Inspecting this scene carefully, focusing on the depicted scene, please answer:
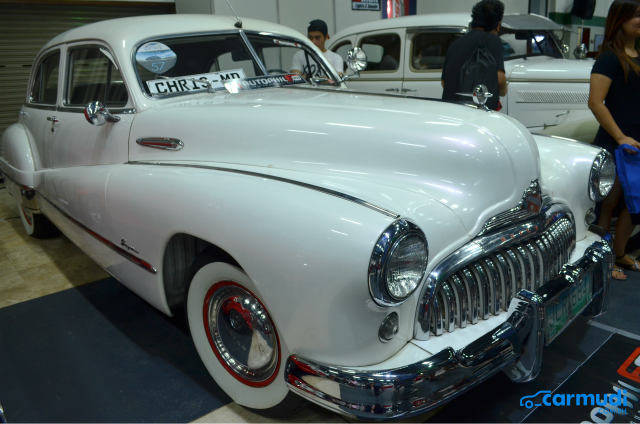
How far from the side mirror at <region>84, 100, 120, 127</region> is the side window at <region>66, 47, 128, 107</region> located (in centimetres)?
11

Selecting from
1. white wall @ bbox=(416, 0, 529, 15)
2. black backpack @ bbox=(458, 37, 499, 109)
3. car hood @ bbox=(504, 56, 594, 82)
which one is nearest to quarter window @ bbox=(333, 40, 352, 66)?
car hood @ bbox=(504, 56, 594, 82)

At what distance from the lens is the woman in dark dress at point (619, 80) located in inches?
108

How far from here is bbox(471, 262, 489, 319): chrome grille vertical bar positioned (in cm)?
166

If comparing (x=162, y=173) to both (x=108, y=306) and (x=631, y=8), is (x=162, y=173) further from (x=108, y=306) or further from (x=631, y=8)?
(x=631, y=8)

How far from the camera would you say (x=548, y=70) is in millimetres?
4926

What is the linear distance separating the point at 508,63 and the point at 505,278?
4.04 meters

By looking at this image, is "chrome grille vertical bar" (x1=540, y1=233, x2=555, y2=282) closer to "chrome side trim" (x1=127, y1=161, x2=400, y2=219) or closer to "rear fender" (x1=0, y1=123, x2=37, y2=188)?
"chrome side trim" (x1=127, y1=161, x2=400, y2=219)

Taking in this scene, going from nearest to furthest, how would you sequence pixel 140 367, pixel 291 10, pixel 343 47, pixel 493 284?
pixel 493 284 < pixel 140 367 < pixel 343 47 < pixel 291 10

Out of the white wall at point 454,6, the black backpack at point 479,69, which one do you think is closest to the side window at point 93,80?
the black backpack at point 479,69

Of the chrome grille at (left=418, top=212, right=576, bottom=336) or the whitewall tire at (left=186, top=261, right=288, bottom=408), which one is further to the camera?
the whitewall tire at (left=186, top=261, right=288, bottom=408)

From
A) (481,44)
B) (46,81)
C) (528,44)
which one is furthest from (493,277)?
(528,44)

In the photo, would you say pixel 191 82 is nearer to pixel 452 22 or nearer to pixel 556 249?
pixel 556 249

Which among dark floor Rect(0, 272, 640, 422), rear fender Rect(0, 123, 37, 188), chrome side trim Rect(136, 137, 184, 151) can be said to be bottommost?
dark floor Rect(0, 272, 640, 422)

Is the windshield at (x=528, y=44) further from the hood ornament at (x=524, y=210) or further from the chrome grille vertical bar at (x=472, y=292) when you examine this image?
the chrome grille vertical bar at (x=472, y=292)
